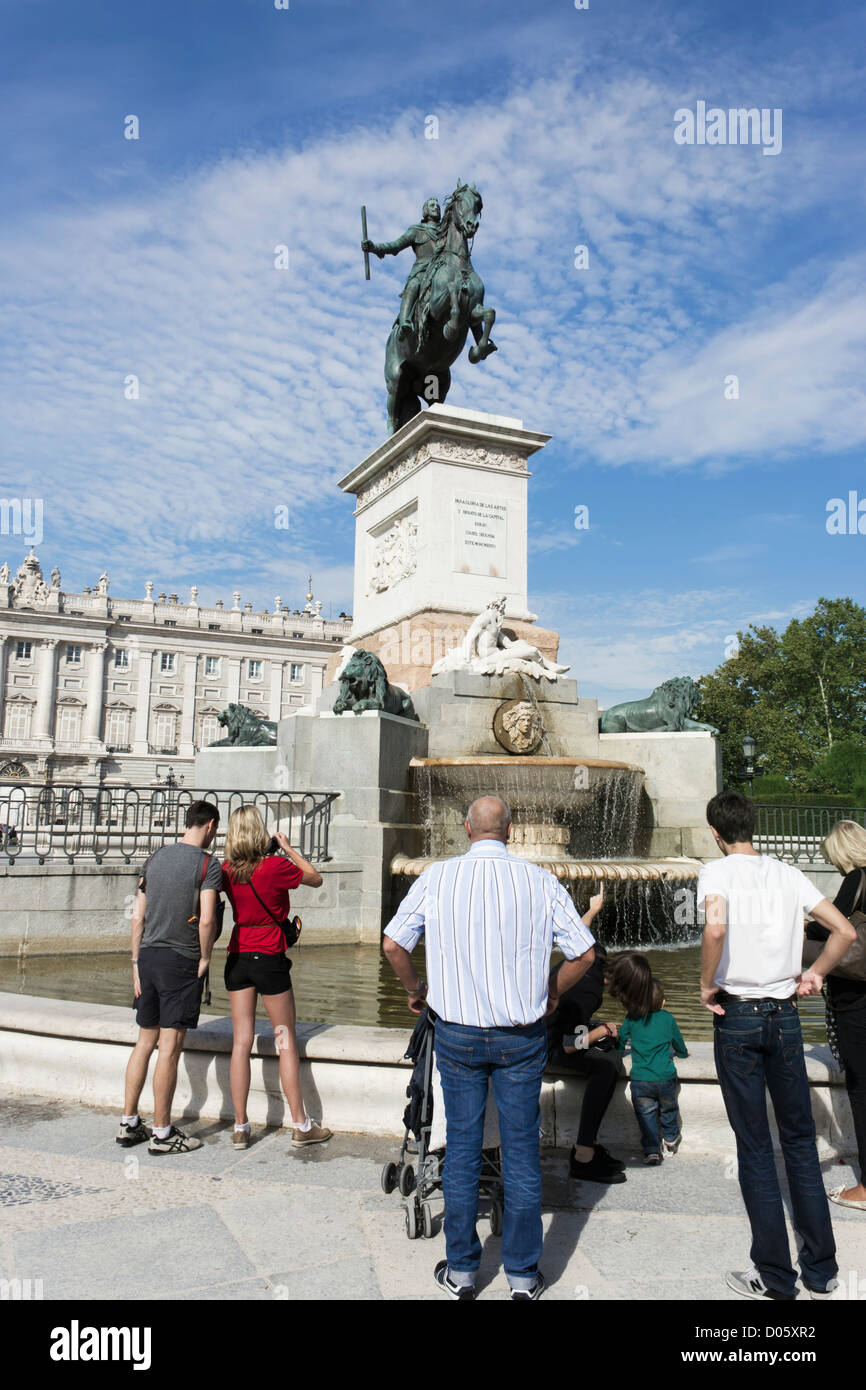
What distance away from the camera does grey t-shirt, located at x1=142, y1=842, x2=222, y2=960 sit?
4887mm

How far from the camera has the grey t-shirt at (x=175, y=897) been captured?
4887mm

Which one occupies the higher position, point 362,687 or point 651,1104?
point 362,687

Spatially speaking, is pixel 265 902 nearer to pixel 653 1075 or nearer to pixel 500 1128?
pixel 500 1128

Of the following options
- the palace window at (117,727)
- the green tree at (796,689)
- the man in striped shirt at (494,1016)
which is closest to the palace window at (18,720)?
the palace window at (117,727)

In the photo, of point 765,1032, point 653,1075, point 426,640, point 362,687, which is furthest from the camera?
point 426,640

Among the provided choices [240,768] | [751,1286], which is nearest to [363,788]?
[240,768]

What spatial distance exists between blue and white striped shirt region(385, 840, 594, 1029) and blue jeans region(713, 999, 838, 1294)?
65 cm

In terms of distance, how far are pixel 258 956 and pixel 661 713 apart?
34.4 ft

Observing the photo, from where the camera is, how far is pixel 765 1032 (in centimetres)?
346

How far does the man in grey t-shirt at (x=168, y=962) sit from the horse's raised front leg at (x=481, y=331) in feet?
43.8

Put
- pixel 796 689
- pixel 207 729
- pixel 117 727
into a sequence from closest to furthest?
pixel 796 689
pixel 117 727
pixel 207 729
